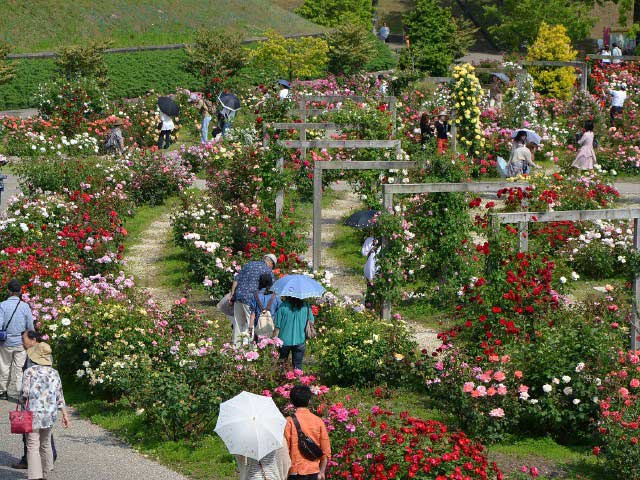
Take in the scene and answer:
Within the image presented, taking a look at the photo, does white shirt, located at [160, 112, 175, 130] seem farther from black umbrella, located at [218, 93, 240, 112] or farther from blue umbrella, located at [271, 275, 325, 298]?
blue umbrella, located at [271, 275, 325, 298]

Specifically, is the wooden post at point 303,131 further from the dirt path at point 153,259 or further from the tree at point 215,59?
the tree at point 215,59

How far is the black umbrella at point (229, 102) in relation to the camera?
26.9 meters

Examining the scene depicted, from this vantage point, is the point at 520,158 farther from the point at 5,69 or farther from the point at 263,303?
the point at 5,69

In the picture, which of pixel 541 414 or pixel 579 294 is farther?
pixel 579 294

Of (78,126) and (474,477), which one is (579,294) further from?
(78,126)

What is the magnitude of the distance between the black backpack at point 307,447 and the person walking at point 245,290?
399cm

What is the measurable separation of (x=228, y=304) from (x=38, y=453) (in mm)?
3589

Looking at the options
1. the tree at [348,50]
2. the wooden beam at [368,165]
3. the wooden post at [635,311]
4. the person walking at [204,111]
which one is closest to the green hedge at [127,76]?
the person walking at [204,111]

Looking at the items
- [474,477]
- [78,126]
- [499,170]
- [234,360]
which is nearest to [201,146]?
[78,126]

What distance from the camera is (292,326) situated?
11.2 metres

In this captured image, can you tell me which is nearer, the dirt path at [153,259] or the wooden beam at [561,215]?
the wooden beam at [561,215]

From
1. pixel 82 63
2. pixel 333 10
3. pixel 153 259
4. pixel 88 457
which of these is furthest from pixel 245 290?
pixel 333 10

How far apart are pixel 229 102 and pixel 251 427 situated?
19778 millimetres

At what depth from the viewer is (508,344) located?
35.7 feet
